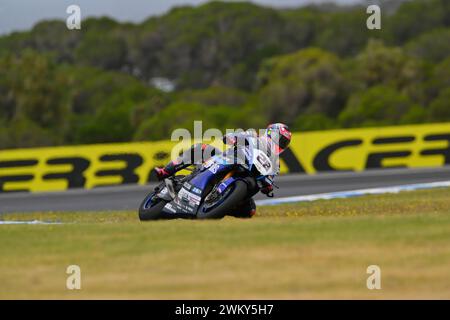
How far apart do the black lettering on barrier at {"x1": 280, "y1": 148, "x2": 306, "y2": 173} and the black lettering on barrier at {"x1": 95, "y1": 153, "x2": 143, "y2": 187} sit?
3.76 meters

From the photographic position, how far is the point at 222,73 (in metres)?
103

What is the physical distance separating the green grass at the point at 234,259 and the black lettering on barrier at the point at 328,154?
13.6 m

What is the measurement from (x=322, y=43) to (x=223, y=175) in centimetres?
9186

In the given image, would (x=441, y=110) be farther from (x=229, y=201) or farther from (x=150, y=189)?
(x=229, y=201)

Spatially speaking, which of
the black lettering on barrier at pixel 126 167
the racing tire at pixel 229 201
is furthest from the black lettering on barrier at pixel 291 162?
the racing tire at pixel 229 201

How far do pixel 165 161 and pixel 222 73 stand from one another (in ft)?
258

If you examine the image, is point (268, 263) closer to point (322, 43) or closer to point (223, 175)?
point (223, 175)

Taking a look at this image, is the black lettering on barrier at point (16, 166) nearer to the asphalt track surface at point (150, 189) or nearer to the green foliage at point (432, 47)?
the asphalt track surface at point (150, 189)

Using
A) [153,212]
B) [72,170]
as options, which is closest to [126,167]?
[72,170]

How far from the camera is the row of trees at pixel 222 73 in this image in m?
56.0

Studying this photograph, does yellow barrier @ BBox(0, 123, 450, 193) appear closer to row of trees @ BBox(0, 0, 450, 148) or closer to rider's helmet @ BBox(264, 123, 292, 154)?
rider's helmet @ BBox(264, 123, 292, 154)

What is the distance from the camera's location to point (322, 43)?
10294cm

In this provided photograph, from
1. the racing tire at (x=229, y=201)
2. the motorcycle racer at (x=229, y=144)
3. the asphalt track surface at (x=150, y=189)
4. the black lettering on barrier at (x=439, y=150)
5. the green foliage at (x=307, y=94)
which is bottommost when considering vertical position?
the racing tire at (x=229, y=201)
